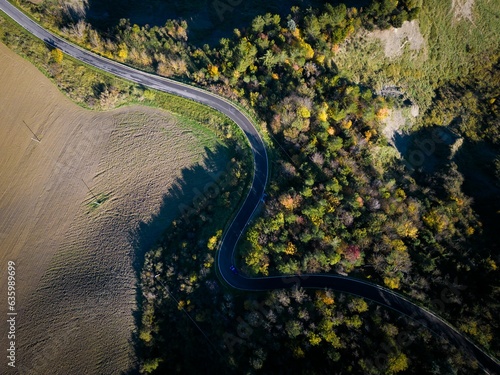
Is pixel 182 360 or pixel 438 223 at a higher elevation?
pixel 438 223

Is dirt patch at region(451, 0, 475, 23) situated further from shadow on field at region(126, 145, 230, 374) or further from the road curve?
shadow on field at region(126, 145, 230, 374)

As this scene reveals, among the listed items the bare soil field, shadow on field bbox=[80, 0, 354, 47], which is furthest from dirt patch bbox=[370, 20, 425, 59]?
the bare soil field

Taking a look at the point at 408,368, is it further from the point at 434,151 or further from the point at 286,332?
the point at 434,151

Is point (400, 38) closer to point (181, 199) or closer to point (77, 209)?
point (181, 199)

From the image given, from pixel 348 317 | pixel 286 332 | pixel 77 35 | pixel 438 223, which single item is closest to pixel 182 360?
pixel 286 332

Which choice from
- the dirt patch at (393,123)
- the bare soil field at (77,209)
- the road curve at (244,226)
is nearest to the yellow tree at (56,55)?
the road curve at (244,226)

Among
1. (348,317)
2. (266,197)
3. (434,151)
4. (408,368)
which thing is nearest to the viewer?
(408,368)

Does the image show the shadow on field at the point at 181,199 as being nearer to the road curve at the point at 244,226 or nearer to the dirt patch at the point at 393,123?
the road curve at the point at 244,226
